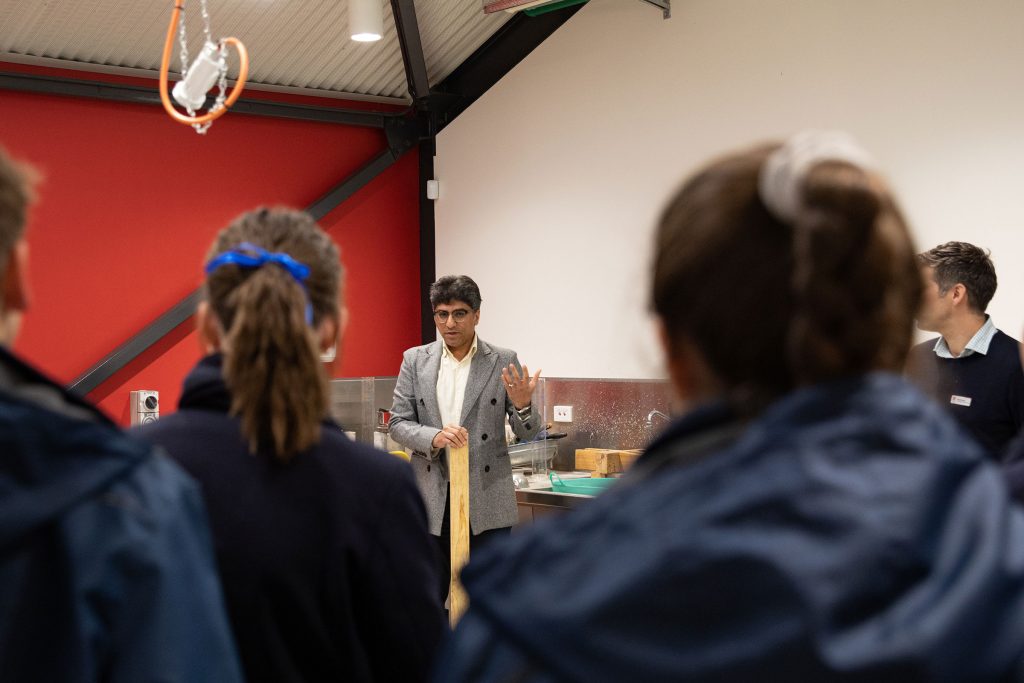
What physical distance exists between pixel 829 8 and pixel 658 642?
492 centimetres

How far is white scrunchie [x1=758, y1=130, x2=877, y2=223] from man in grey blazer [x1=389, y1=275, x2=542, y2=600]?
10.5ft

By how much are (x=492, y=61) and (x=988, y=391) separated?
3973 mm

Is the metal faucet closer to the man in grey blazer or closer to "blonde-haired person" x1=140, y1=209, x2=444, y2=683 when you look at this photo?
the man in grey blazer

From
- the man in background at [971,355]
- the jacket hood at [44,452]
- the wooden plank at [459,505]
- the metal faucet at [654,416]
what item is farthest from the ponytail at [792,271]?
the metal faucet at [654,416]

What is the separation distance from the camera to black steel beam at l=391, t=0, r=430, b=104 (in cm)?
565

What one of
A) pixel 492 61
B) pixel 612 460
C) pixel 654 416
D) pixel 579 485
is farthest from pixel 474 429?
pixel 492 61

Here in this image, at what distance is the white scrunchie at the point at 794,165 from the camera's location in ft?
2.62

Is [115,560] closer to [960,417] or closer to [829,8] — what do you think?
[960,417]

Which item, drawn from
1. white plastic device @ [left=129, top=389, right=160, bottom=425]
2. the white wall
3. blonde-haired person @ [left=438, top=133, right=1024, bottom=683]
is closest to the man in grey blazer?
the white wall

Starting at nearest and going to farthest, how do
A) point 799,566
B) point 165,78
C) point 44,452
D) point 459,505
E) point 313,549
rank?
point 799,566 < point 44,452 < point 313,549 < point 165,78 < point 459,505

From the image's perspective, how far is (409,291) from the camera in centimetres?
684

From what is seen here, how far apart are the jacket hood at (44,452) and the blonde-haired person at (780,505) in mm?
414

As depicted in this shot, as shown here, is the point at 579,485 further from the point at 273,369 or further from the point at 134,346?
the point at 273,369

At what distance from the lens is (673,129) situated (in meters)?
5.59
